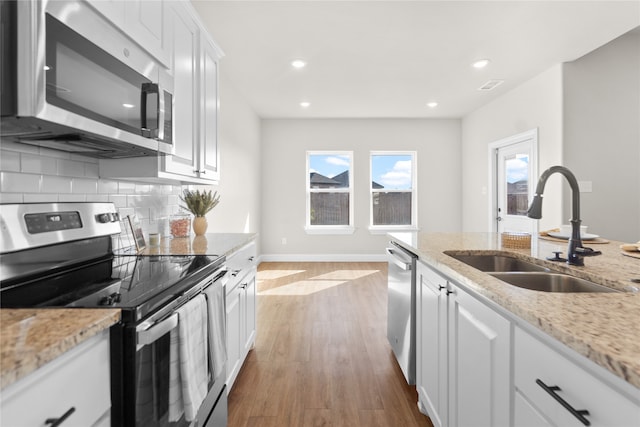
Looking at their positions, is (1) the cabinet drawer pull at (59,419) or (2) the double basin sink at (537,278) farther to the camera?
(2) the double basin sink at (537,278)

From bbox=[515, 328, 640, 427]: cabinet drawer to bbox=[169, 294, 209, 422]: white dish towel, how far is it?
3.26 feet

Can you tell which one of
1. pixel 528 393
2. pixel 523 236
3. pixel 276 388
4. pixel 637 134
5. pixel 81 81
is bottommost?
pixel 276 388

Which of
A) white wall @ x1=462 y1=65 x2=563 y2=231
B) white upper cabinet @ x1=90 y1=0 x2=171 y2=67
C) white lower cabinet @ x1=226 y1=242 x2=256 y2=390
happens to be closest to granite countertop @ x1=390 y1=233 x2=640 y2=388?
white lower cabinet @ x1=226 y1=242 x2=256 y2=390

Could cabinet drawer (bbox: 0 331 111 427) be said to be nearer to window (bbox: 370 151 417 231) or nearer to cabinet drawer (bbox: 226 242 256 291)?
cabinet drawer (bbox: 226 242 256 291)

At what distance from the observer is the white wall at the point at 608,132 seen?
12.2ft

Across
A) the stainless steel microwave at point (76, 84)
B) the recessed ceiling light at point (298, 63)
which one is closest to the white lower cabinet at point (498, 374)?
the stainless steel microwave at point (76, 84)

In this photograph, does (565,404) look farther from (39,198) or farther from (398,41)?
(398,41)

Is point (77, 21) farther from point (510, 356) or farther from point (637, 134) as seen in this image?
point (637, 134)

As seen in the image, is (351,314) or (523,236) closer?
(523,236)

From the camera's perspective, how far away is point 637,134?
373 cm

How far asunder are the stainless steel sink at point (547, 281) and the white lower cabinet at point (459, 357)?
10.6 inches

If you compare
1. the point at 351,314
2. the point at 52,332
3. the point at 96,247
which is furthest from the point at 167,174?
the point at 351,314

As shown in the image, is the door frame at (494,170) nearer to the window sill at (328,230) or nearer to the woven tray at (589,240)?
the window sill at (328,230)

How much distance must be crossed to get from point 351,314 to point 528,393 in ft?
8.66
